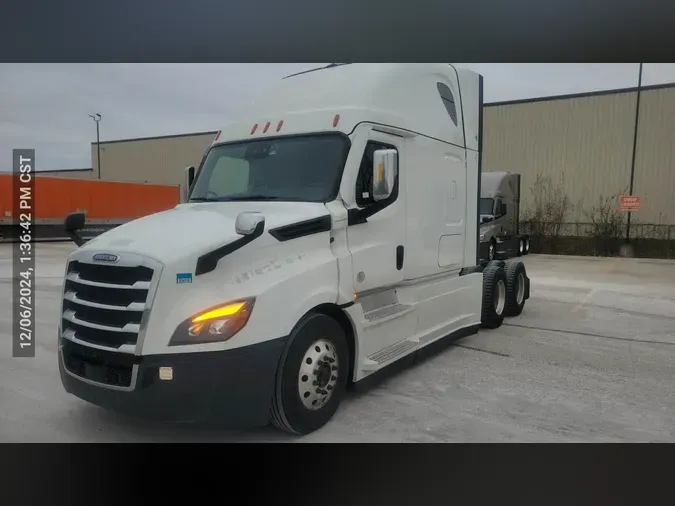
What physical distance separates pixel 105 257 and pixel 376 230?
7.58 feet

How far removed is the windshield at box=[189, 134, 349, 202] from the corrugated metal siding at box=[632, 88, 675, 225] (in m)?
20.8

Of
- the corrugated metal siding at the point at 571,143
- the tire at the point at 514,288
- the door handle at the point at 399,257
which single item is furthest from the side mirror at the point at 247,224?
the corrugated metal siding at the point at 571,143

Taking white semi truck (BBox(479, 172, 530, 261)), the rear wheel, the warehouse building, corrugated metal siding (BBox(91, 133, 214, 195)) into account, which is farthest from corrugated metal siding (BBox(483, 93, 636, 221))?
corrugated metal siding (BBox(91, 133, 214, 195))

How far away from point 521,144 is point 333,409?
865 inches

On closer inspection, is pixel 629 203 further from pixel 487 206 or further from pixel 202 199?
pixel 202 199

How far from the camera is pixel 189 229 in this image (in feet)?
12.6

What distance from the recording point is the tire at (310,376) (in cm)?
381

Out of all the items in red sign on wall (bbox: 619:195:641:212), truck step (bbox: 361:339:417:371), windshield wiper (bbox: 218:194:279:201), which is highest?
red sign on wall (bbox: 619:195:641:212)

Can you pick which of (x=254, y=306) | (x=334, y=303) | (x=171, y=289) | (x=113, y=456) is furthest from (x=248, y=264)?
(x=113, y=456)

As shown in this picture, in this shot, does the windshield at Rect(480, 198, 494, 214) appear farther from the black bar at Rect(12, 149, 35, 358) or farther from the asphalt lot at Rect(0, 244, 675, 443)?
the black bar at Rect(12, 149, 35, 358)

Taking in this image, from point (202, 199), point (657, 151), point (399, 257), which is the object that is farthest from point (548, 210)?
point (202, 199)

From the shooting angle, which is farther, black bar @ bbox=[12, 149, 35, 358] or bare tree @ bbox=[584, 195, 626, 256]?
bare tree @ bbox=[584, 195, 626, 256]

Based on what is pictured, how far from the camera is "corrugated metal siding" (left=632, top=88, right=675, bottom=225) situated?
20.5 metres

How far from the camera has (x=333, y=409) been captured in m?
4.25
